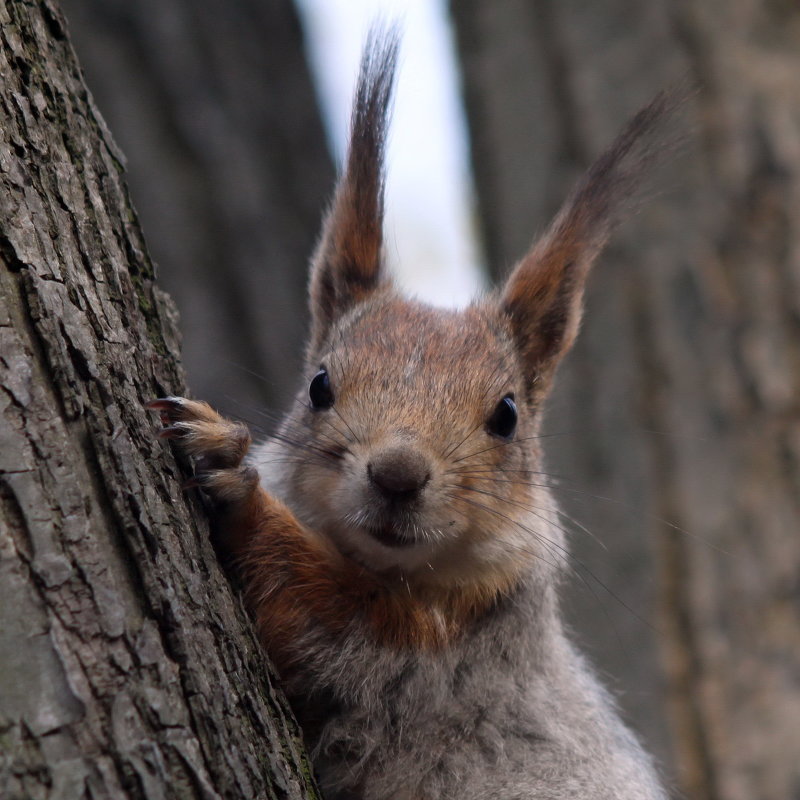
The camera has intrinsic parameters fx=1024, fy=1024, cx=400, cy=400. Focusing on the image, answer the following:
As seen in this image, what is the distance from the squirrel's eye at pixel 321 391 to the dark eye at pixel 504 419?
51 cm

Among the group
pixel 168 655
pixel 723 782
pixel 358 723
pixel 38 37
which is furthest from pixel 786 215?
pixel 168 655

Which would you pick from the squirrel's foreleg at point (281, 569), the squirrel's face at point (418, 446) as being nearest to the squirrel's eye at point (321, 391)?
the squirrel's face at point (418, 446)

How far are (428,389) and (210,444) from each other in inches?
32.6

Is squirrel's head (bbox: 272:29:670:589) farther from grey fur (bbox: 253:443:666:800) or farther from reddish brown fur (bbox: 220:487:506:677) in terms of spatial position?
grey fur (bbox: 253:443:666:800)

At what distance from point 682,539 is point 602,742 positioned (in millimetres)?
1933

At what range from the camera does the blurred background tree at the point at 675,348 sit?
4980 millimetres

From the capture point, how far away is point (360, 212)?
3600mm

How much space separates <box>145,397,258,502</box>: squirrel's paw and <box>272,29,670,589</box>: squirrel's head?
0.37m

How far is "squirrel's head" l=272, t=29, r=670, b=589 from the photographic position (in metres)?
2.90

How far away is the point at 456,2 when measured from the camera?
621cm

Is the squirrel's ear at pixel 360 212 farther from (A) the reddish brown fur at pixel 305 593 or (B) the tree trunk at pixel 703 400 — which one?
(B) the tree trunk at pixel 703 400

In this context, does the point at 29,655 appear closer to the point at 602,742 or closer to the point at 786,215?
the point at 602,742

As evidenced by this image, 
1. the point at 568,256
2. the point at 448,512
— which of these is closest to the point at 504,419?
the point at 448,512

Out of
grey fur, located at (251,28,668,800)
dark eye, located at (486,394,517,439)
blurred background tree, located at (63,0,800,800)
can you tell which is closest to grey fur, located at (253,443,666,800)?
grey fur, located at (251,28,668,800)
